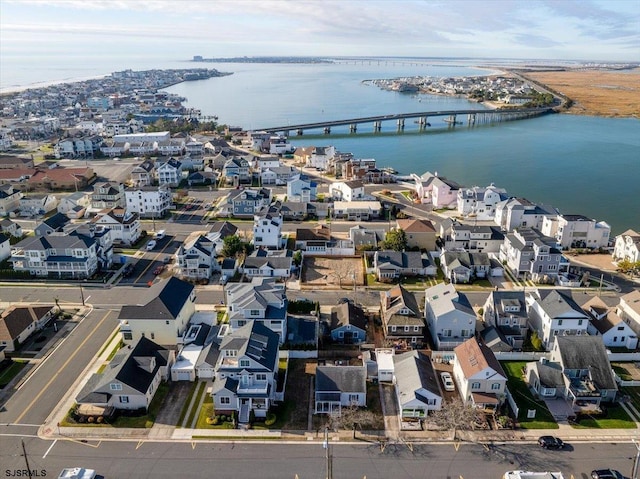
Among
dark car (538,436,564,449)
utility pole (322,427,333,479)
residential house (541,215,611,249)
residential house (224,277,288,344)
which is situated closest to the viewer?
utility pole (322,427,333,479)

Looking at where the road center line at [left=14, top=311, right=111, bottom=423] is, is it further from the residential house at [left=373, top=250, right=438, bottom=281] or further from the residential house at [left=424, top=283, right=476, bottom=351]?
the residential house at [left=424, top=283, right=476, bottom=351]

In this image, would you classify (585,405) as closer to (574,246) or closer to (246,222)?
(574,246)

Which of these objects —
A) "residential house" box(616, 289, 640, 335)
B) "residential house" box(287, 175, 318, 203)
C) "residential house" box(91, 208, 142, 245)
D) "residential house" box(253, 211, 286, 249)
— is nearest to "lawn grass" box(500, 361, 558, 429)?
"residential house" box(616, 289, 640, 335)

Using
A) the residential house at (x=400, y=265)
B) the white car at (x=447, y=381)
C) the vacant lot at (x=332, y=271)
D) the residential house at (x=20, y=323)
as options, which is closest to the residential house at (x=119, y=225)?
the residential house at (x=20, y=323)

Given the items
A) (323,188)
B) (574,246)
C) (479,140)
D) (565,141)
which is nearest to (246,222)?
(323,188)

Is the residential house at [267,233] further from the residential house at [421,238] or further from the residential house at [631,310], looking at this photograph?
the residential house at [631,310]
